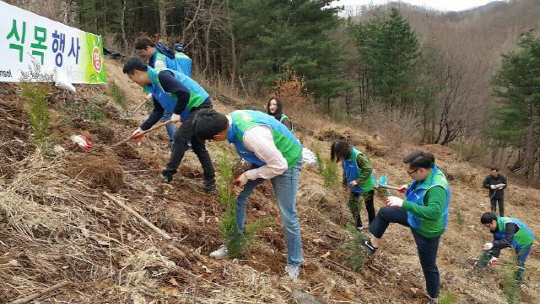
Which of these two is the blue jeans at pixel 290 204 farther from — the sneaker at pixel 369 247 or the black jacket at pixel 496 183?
the black jacket at pixel 496 183

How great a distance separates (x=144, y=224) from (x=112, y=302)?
1.06 meters

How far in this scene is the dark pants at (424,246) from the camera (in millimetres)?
3633

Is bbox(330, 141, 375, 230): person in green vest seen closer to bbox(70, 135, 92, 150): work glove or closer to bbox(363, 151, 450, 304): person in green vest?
bbox(363, 151, 450, 304): person in green vest

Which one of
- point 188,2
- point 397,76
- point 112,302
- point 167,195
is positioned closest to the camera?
point 112,302

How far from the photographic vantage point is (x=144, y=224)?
11.1ft

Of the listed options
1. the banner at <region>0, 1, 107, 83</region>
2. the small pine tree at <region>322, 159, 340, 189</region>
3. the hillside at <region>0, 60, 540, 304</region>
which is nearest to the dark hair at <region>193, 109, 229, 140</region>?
the hillside at <region>0, 60, 540, 304</region>

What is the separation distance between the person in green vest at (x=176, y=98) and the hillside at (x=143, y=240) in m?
0.39

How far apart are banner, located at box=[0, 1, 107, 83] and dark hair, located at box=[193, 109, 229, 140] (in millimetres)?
2996

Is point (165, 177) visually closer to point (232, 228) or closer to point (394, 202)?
point (232, 228)

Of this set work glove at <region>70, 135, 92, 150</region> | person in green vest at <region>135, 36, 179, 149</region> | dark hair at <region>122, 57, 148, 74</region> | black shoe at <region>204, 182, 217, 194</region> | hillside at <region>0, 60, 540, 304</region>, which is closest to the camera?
hillside at <region>0, 60, 540, 304</region>

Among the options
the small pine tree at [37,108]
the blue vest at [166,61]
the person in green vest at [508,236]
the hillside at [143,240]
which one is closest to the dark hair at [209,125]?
the hillside at [143,240]

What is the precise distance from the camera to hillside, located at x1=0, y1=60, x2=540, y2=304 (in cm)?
261

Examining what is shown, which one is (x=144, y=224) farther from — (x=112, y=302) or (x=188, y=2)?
(x=188, y=2)

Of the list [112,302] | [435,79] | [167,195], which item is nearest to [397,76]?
[435,79]
